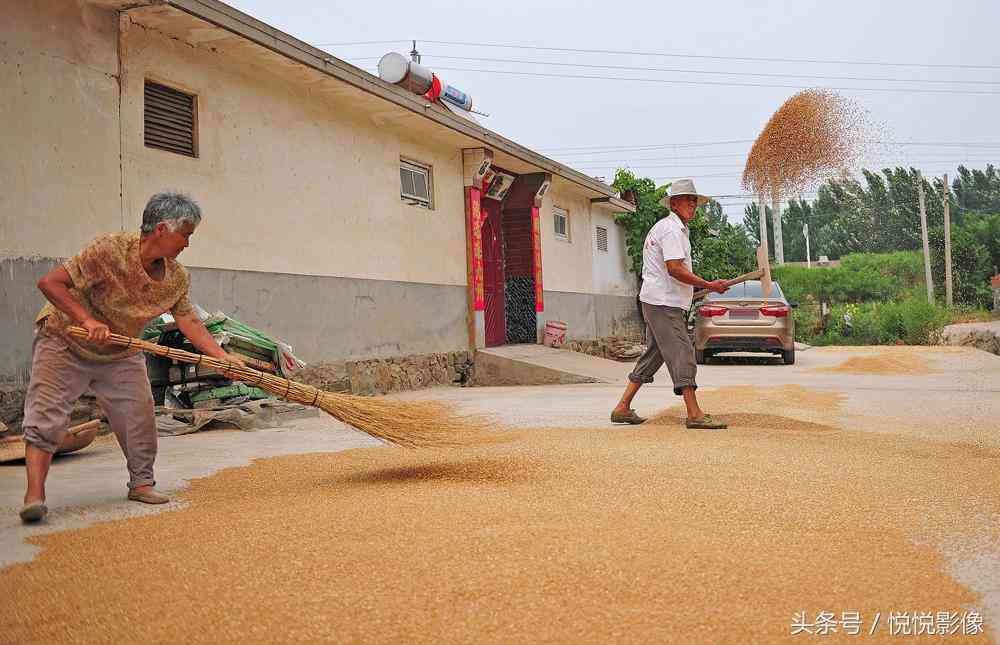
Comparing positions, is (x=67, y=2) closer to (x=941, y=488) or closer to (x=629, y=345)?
(x=941, y=488)

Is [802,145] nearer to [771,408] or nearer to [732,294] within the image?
[732,294]

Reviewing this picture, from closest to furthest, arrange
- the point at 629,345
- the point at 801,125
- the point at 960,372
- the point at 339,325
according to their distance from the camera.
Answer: the point at 339,325 → the point at 960,372 → the point at 801,125 → the point at 629,345

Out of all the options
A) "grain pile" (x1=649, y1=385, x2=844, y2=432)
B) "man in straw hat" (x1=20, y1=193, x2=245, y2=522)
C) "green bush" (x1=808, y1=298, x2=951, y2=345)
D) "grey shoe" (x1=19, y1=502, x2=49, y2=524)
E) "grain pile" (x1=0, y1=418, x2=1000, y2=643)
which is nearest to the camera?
"grain pile" (x1=0, y1=418, x2=1000, y2=643)

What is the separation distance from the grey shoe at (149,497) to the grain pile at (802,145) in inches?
439

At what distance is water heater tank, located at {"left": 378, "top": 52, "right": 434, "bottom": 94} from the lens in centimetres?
1186

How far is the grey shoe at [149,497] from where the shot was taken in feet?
11.8

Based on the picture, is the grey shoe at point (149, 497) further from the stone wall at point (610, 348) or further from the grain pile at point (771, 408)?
the stone wall at point (610, 348)

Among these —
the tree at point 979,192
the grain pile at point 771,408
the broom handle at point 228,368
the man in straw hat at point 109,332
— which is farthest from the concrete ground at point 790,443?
the tree at point 979,192

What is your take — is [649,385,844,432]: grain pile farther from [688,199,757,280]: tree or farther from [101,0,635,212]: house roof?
[688,199,757,280]: tree

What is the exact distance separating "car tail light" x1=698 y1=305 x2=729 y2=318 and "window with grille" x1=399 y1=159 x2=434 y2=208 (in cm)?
512

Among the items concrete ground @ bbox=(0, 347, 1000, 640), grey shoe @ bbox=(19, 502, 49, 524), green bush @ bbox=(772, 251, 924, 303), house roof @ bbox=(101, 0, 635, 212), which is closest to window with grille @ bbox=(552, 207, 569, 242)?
house roof @ bbox=(101, 0, 635, 212)

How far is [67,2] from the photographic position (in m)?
6.28

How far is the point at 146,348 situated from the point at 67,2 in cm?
421

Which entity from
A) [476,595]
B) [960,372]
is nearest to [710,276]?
[960,372]
